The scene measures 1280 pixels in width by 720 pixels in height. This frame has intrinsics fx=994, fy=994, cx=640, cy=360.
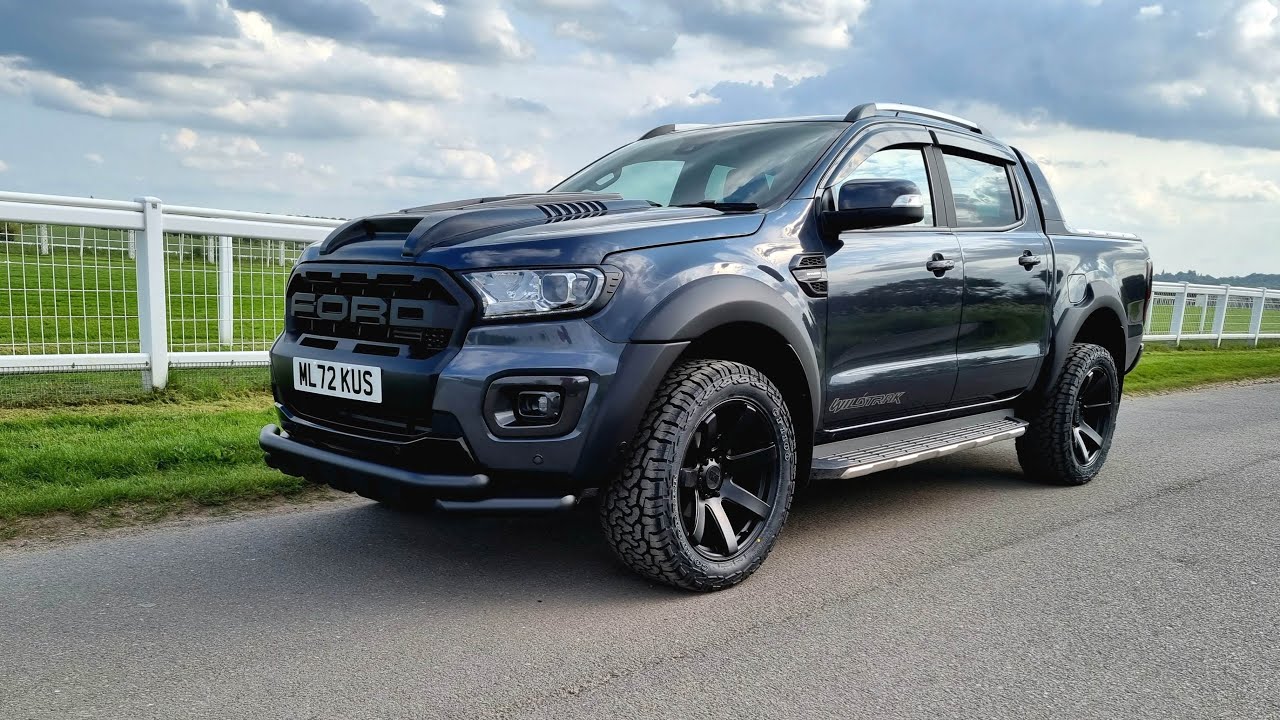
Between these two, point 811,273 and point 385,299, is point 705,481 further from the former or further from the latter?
point 385,299

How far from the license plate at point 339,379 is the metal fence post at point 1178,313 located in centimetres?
1727

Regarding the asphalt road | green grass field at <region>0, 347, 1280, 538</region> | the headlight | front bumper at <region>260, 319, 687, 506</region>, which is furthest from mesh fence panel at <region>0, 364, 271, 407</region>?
the headlight

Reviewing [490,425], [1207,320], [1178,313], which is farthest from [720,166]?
[1207,320]

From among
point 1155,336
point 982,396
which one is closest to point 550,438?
point 982,396

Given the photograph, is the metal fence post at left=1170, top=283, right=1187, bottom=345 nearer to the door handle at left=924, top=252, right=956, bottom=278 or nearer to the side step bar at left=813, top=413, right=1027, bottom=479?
the side step bar at left=813, top=413, right=1027, bottom=479

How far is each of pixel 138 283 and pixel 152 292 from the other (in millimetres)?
147

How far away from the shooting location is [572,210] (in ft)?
12.3

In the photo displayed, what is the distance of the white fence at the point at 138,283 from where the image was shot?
645 centimetres

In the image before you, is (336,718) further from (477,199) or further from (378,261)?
(477,199)

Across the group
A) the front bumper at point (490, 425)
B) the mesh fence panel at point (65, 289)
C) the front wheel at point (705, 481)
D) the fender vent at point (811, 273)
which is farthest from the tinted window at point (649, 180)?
the mesh fence panel at point (65, 289)

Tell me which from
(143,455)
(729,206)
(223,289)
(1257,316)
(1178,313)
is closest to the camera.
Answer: (729,206)

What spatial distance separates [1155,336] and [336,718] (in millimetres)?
17171

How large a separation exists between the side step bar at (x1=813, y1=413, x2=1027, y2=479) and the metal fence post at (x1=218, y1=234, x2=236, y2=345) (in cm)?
503

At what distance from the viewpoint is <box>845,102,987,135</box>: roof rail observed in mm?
4570
